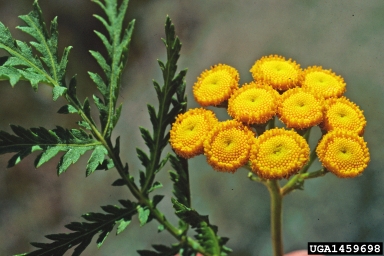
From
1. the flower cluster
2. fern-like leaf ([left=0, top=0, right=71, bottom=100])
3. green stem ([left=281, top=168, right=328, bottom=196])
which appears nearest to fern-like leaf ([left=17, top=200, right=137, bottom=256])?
the flower cluster

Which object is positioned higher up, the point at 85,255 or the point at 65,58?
the point at 65,58

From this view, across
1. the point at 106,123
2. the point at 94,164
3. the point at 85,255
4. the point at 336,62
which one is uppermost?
the point at 336,62

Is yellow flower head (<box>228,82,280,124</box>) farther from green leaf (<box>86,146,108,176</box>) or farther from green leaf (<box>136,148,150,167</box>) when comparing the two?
green leaf (<box>86,146,108,176</box>)

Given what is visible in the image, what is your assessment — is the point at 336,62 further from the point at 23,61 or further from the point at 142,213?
the point at 23,61

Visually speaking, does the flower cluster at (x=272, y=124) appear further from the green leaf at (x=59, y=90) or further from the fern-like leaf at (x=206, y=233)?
the green leaf at (x=59, y=90)

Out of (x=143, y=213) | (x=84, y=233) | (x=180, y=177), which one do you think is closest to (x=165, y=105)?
(x=180, y=177)

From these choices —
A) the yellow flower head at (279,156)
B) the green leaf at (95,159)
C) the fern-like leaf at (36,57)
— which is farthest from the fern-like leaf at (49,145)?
the yellow flower head at (279,156)

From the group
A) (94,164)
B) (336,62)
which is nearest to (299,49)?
(336,62)
